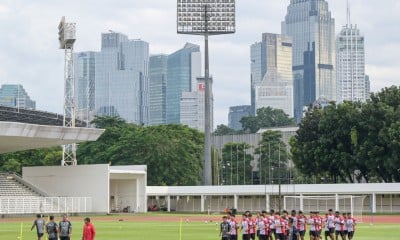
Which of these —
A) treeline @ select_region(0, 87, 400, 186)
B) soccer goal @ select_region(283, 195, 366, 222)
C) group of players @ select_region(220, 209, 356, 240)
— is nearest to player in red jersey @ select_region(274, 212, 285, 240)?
group of players @ select_region(220, 209, 356, 240)

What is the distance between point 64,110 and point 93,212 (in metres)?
11.8

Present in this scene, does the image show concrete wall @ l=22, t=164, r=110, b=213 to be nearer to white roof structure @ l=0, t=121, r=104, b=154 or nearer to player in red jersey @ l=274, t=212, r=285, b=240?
white roof structure @ l=0, t=121, r=104, b=154

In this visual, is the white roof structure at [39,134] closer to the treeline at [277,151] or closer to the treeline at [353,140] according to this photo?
the treeline at [277,151]

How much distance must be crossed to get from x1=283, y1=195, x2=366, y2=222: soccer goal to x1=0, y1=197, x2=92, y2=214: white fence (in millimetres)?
20907

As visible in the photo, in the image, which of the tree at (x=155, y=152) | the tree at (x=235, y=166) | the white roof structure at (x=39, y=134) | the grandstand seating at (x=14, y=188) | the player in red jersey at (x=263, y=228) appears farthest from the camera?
the tree at (x=235, y=166)

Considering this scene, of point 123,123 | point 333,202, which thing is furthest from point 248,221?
point 123,123

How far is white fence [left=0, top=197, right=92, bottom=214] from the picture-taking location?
78438mm

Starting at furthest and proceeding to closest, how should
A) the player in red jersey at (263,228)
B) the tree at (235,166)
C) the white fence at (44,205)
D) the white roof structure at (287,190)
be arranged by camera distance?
the tree at (235,166) → the white roof structure at (287,190) → the white fence at (44,205) → the player in red jersey at (263,228)

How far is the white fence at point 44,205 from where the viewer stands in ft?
257

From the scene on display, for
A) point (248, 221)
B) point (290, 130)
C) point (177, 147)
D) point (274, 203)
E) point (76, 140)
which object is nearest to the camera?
point (248, 221)

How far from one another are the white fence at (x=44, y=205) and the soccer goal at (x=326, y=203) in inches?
823

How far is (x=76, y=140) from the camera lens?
80.2m

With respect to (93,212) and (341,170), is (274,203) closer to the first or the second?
(341,170)

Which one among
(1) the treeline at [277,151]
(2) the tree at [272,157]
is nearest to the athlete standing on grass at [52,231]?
(1) the treeline at [277,151]
